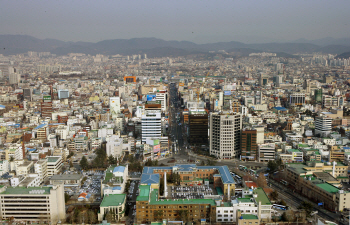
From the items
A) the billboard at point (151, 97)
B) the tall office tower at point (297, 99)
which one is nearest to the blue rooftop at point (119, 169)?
the billboard at point (151, 97)

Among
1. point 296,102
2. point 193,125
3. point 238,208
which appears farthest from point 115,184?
point 296,102

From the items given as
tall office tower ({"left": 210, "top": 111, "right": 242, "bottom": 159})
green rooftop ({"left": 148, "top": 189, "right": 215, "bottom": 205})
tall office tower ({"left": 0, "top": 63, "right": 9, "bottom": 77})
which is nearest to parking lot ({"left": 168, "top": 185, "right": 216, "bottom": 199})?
green rooftop ({"left": 148, "top": 189, "right": 215, "bottom": 205})

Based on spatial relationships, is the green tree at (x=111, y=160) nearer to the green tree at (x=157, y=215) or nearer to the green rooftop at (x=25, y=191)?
the green rooftop at (x=25, y=191)

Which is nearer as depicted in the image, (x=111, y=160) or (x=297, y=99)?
(x=111, y=160)

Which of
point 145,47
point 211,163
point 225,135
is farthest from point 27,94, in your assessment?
point 145,47

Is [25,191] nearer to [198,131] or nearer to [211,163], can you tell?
[211,163]

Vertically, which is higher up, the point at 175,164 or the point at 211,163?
the point at 211,163

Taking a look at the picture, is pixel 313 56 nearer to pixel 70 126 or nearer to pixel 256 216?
pixel 70 126
